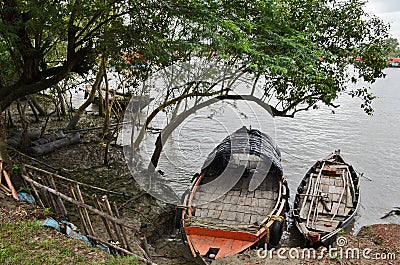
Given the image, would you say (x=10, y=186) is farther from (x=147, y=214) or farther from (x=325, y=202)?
(x=325, y=202)

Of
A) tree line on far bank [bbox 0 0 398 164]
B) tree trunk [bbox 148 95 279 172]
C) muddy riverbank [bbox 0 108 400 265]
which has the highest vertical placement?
tree line on far bank [bbox 0 0 398 164]

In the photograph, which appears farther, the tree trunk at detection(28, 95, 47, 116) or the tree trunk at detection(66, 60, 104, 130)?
the tree trunk at detection(28, 95, 47, 116)

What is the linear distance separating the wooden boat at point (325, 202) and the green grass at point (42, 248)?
4.53 metres

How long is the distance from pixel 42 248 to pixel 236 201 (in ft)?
15.0

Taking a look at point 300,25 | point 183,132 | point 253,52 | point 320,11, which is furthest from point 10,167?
point 183,132

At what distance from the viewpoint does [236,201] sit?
8.48 metres

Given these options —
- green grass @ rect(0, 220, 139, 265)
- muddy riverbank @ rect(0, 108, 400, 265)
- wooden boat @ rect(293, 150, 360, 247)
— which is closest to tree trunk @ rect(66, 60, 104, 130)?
muddy riverbank @ rect(0, 108, 400, 265)

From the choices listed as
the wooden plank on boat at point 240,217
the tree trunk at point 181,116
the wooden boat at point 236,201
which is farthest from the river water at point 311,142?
the wooden plank on boat at point 240,217

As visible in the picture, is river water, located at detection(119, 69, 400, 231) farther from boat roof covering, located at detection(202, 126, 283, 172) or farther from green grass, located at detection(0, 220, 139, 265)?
green grass, located at detection(0, 220, 139, 265)

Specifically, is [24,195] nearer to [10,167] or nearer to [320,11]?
[10,167]

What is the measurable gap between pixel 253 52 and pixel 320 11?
3671 millimetres

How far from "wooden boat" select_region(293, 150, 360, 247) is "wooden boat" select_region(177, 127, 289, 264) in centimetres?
58

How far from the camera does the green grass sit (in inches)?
185

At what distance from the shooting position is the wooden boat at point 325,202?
799 cm
